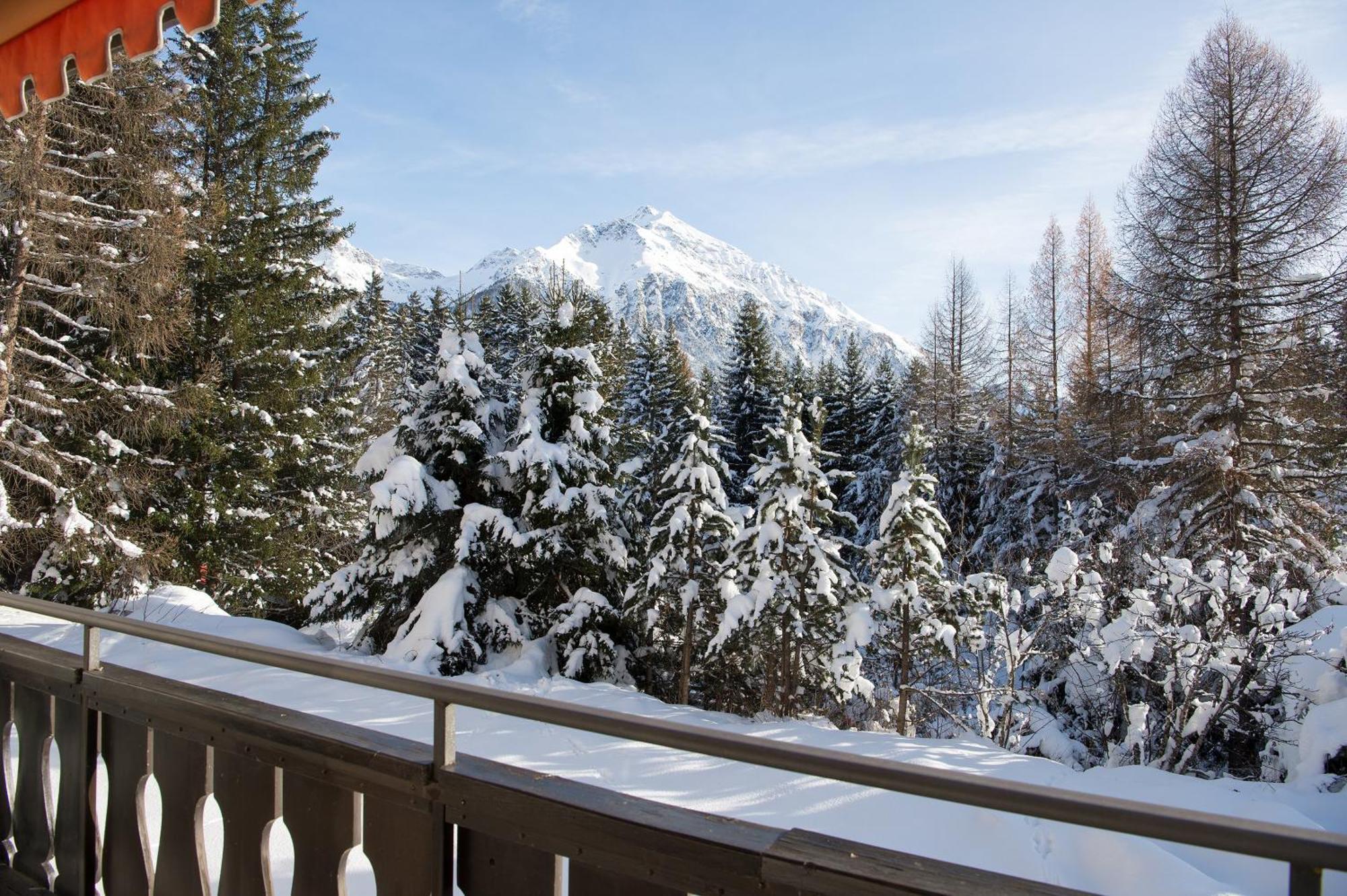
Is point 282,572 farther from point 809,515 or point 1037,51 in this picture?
point 1037,51

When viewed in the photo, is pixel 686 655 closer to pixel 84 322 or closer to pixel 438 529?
pixel 438 529

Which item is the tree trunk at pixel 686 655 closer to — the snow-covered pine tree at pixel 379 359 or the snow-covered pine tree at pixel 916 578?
the snow-covered pine tree at pixel 916 578

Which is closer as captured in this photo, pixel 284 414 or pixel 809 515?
pixel 809 515

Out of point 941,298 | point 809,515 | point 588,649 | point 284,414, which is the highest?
point 941,298

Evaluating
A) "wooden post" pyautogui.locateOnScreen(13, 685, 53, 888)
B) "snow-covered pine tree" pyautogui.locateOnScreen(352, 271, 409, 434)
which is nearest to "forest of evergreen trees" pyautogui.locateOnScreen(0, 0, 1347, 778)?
"wooden post" pyautogui.locateOnScreen(13, 685, 53, 888)

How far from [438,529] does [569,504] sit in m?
2.56

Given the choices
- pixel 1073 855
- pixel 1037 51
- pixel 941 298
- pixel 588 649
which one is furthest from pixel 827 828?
pixel 941 298

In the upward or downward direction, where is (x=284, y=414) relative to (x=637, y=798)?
upward

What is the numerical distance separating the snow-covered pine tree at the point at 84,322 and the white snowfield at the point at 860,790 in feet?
10.0

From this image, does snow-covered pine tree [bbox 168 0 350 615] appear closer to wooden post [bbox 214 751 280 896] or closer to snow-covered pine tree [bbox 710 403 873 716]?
snow-covered pine tree [bbox 710 403 873 716]

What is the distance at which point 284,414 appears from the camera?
17.9 meters

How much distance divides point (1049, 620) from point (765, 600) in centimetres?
440

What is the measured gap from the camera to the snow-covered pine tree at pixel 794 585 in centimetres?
1285

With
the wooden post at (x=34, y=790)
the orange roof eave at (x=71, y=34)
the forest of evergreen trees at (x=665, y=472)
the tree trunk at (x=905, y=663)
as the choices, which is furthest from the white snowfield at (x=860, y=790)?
the tree trunk at (x=905, y=663)
